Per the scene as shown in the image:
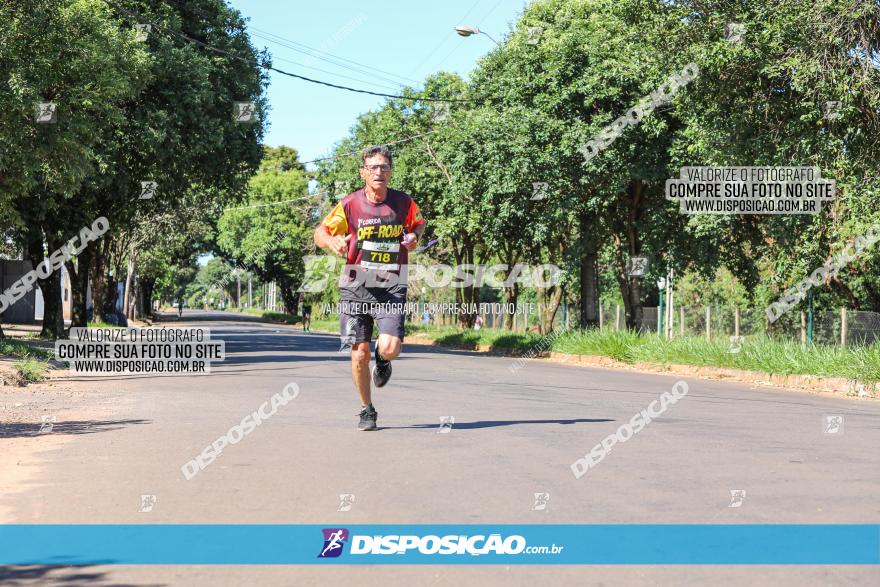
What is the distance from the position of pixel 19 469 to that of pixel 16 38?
42.6ft

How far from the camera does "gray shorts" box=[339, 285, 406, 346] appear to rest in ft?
29.0

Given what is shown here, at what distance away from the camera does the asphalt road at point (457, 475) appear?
14.6 ft

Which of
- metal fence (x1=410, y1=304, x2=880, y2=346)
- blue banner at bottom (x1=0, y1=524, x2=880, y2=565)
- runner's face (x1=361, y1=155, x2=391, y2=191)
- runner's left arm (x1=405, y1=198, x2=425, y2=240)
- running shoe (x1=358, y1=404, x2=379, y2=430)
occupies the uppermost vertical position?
runner's face (x1=361, y1=155, x2=391, y2=191)

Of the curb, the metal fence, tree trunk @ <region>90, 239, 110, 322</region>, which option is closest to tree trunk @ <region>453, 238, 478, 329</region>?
the metal fence

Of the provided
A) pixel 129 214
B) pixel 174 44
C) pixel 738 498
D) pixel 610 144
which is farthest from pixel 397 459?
pixel 129 214

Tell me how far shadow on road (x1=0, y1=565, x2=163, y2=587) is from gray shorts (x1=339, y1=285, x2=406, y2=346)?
4469 mm

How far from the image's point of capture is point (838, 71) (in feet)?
55.7

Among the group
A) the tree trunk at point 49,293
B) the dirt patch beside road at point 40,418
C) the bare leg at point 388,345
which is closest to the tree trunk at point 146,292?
the tree trunk at point 49,293

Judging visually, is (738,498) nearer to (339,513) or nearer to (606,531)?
(606,531)

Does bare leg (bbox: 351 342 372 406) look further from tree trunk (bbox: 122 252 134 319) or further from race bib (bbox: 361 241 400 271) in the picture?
tree trunk (bbox: 122 252 134 319)

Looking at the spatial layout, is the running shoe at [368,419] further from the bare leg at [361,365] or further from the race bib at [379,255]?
the race bib at [379,255]

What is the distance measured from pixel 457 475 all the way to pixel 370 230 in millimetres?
2752

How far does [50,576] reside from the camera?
173 inches

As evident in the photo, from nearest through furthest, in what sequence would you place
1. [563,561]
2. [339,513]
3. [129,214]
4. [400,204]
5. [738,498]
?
[563,561], [339,513], [738,498], [400,204], [129,214]
